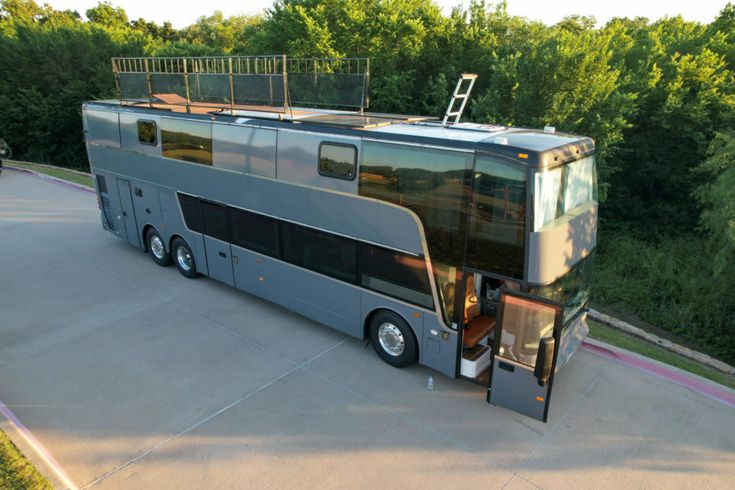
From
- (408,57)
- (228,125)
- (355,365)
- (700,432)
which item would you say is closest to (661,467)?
(700,432)

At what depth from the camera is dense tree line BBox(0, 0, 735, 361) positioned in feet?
46.2

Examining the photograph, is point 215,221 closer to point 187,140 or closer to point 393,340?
point 187,140

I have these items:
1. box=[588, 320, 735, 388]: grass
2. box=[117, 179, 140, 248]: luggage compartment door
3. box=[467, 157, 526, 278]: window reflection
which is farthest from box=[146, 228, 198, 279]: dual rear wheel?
box=[588, 320, 735, 388]: grass

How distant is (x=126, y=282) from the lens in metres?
11.8

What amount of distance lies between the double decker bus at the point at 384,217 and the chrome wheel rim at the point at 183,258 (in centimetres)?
8

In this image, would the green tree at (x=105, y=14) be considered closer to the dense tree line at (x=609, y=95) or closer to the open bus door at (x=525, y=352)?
the dense tree line at (x=609, y=95)

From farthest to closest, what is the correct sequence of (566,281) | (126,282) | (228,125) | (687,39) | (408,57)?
1. (408,57)
2. (687,39)
3. (126,282)
4. (228,125)
5. (566,281)

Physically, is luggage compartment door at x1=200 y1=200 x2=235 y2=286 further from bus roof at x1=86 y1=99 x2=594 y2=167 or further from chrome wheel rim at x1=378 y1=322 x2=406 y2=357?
chrome wheel rim at x1=378 y1=322 x2=406 y2=357

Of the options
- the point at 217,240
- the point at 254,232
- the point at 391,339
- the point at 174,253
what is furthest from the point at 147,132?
the point at 391,339

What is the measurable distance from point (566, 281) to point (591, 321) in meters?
4.30

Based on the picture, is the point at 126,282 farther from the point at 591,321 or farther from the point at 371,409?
the point at 591,321

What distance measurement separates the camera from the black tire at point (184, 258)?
11.8 meters

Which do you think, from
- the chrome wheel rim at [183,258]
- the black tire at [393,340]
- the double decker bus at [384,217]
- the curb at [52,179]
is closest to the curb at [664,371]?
the double decker bus at [384,217]

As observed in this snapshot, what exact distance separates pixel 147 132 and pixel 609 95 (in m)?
15.6
